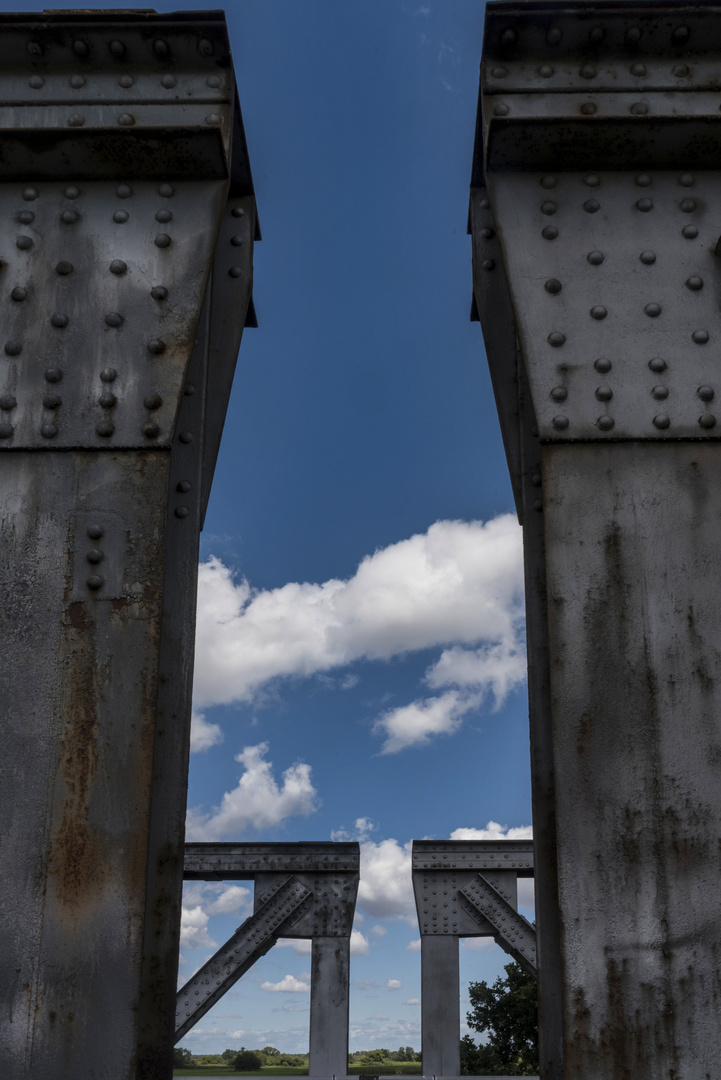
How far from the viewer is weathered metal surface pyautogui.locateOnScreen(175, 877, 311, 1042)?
462 inches

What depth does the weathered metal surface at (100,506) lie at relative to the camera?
269cm

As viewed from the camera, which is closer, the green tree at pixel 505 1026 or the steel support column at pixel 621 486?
the steel support column at pixel 621 486

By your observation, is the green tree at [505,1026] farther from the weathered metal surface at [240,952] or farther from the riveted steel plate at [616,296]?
the riveted steel plate at [616,296]

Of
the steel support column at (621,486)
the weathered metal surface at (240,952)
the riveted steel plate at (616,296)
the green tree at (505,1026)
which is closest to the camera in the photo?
the steel support column at (621,486)

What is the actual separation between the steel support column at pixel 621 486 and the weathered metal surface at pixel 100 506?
1.26 meters

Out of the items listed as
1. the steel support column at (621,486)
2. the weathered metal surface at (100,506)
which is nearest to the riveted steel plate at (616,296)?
the steel support column at (621,486)

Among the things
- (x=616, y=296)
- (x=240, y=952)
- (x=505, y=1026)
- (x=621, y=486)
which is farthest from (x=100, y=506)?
(x=505, y=1026)

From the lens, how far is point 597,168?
3480mm

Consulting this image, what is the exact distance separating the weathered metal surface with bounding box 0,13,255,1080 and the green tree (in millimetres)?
23078

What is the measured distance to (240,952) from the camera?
12.1 m

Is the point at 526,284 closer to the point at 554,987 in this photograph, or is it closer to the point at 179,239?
the point at 179,239

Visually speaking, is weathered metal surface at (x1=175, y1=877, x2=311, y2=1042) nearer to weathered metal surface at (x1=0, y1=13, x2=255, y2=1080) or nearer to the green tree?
weathered metal surface at (x1=0, y1=13, x2=255, y2=1080)

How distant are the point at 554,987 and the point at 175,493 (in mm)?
2329

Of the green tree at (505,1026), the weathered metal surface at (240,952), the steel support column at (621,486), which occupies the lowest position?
the green tree at (505,1026)
